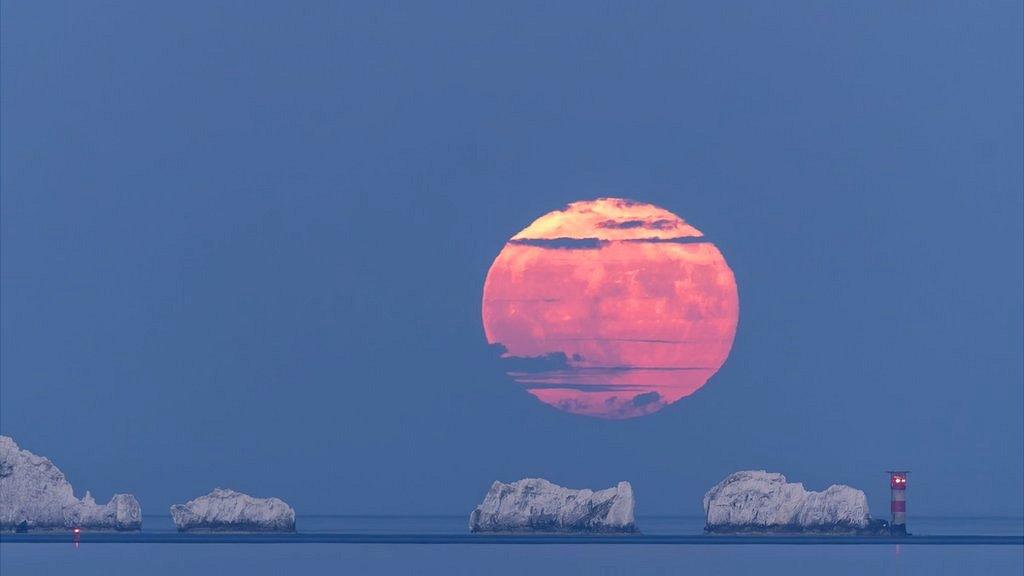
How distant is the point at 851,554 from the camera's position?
117562 millimetres

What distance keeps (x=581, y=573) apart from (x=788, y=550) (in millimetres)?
17835

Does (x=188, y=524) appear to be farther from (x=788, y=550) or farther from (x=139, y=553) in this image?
(x=788, y=550)

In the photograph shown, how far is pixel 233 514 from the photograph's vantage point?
385 feet

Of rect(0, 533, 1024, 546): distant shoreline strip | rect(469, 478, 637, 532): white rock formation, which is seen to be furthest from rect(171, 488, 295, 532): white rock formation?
rect(469, 478, 637, 532): white rock formation

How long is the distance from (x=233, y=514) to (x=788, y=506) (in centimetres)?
2851

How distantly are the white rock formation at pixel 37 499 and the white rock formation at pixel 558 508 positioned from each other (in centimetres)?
2072

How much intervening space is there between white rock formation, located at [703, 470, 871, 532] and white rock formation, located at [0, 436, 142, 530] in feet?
106

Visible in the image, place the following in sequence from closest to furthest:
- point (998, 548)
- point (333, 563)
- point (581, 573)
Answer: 1. point (581, 573)
2. point (333, 563)
3. point (998, 548)

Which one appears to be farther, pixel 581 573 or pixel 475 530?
pixel 475 530

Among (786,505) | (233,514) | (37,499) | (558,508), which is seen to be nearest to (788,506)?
(786,505)

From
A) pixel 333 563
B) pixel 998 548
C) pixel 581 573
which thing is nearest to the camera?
pixel 581 573

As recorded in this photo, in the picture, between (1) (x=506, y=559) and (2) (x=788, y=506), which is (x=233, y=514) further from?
(2) (x=788, y=506)

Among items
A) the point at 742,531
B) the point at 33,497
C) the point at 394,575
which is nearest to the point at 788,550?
the point at 742,531

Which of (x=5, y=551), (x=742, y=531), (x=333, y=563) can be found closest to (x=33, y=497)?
(x=5, y=551)
